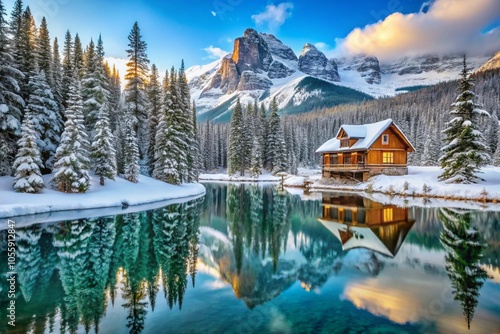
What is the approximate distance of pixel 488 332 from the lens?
6.82 m

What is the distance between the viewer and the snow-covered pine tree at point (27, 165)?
80.1ft

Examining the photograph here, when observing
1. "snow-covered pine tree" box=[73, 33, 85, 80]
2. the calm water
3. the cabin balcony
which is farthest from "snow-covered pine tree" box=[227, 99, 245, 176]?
the calm water

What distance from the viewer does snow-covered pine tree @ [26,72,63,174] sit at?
30.0m

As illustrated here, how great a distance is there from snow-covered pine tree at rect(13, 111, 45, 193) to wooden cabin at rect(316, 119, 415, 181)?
39711 mm

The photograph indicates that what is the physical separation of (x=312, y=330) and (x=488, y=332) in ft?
13.3

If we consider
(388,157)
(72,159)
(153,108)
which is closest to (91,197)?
(72,159)

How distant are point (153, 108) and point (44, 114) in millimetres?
15749

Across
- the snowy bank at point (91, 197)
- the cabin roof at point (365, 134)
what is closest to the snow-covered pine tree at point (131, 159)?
the snowy bank at point (91, 197)

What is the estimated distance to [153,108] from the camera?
147ft

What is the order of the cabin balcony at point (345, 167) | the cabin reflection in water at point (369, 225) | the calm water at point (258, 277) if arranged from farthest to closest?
1. the cabin balcony at point (345, 167)
2. the cabin reflection in water at point (369, 225)
3. the calm water at point (258, 277)

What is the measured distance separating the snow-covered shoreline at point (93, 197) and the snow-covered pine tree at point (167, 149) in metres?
1.67

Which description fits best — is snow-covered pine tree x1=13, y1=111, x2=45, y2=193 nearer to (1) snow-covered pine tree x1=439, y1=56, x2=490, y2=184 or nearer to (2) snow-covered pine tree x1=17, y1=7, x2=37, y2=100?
(2) snow-covered pine tree x1=17, y1=7, x2=37, y2=100

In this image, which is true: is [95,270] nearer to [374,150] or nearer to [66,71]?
[66,71]

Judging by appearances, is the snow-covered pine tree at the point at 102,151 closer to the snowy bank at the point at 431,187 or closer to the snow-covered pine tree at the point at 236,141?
the snowy bank at the point at 431,187
